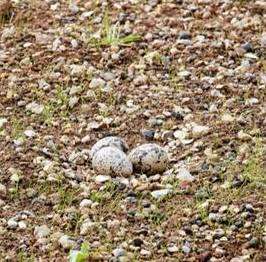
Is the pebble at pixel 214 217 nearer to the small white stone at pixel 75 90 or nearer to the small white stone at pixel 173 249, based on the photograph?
the small white stone at pixel 173 249

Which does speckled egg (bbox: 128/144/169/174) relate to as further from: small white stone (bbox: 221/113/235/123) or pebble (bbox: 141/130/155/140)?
small white stone (bbox: 221/113/235/123)

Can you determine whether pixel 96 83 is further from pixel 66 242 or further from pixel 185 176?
pixel 66 242

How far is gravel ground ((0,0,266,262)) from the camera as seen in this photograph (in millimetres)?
4730

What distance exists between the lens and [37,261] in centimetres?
455

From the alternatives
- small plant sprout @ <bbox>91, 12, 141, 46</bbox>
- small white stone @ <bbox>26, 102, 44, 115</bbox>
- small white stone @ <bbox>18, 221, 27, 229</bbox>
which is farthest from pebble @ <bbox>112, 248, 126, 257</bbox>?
small plant sprout @ <bbox>91, 12, 141, 46</bbox>

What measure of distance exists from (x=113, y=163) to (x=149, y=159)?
0.21m

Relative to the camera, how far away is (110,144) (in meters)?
5.33

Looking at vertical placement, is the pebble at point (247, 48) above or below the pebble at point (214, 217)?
above

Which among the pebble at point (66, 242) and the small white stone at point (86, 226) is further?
the small white stone at point (86, 226)

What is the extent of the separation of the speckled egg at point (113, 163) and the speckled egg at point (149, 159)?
0.17ft

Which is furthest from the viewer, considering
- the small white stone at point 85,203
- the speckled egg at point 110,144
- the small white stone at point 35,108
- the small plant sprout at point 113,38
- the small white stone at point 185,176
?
the small plant sprout at point 113,38

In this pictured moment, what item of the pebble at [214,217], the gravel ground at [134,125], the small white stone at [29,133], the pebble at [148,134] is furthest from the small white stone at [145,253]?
the small white stone at [29,133]

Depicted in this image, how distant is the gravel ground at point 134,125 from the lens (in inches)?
186

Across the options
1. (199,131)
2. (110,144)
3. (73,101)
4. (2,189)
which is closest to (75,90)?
(73,101)
